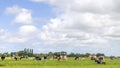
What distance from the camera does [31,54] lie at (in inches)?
7697

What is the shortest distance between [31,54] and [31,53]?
378 cm

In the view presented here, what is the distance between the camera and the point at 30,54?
197m

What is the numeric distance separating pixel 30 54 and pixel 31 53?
2338mm

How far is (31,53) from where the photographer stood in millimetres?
199250

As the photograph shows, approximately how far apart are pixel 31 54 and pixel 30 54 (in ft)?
5.51
